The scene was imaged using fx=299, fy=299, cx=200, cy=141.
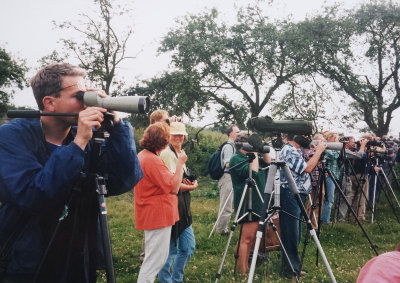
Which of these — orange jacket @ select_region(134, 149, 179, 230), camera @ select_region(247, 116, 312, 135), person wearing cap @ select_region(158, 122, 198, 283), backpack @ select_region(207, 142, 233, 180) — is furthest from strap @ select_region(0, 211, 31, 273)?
backpack @ select_region(207, 142, 233, 180)

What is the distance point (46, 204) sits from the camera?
1.37 m

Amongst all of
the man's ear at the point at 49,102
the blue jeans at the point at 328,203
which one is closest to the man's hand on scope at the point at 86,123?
the man's ear at the point at 49,102

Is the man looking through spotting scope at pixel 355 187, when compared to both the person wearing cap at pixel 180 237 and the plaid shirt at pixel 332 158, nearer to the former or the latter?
the plaid shirt at pixel 332 158

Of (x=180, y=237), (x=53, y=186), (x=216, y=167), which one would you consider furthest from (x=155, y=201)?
(x=216, y=167)

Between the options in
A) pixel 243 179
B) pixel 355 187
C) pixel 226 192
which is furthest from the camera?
pixel 355 187

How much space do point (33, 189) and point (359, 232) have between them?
6972 mm

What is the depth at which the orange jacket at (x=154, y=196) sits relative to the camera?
3.19 metres

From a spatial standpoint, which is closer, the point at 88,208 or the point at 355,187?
the point at 88,208

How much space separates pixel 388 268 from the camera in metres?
0.99

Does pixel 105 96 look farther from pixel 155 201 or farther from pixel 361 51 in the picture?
pixel 361 51

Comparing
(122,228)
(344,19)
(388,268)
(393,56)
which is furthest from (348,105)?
(388,268)

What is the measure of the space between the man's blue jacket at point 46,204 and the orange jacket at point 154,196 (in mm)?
1497

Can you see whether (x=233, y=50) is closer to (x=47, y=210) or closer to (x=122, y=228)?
(x=122, y=228)

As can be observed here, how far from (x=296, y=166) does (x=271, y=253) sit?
2.03 meters
